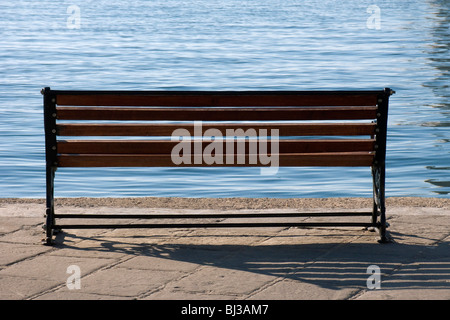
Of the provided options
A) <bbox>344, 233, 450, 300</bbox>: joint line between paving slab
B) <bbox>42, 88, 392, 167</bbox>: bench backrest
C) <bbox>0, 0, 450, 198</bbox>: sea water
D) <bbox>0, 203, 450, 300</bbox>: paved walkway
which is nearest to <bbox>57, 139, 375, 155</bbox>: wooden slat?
<bbox>42, 88, 392, 167</bbox>: bench backrest

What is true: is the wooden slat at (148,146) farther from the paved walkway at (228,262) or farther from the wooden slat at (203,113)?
A: the paved walkway at (228,262)

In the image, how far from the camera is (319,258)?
4.91m

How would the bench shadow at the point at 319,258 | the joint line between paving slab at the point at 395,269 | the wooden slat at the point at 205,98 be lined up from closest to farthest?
the joint line between paving slab at the point at 395,269, the bench shadow at the point at 319,258, the wooden slat at the point at 205,98

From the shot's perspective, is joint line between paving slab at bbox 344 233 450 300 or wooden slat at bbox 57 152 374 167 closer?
joint line between paving slab at bbox 344 233 450 300

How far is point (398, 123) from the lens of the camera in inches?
594

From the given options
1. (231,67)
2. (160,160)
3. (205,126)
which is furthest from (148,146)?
(231,67)

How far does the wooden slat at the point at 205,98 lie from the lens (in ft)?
16.8

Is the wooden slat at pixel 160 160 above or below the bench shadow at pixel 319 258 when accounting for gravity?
above

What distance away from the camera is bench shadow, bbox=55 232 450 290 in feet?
14.9

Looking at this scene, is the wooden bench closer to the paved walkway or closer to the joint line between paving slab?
the paved walkway

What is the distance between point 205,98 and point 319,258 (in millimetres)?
1166

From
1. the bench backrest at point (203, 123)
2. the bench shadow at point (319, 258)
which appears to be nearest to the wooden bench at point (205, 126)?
the bench backrest at point (203, 123)
